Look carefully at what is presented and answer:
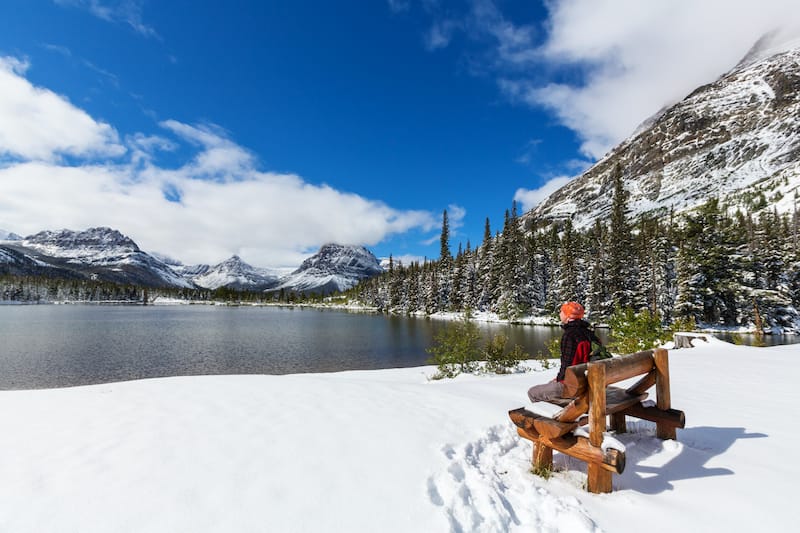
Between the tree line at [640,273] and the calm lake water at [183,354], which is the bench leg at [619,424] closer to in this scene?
the tree line at [640,273]

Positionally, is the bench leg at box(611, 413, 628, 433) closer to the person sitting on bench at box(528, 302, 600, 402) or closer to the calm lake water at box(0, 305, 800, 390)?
the person sitting on bench at box(528, 302, 600, 402)

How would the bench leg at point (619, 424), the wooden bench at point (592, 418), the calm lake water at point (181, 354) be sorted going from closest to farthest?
the wooden bench at point (592, 418) → the bench leg at point (619, 424) → the calm lake water at point (181, 354)

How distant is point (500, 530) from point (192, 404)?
19.8 ft

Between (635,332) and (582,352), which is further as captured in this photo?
(635,332)

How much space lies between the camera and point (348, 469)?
461 cm

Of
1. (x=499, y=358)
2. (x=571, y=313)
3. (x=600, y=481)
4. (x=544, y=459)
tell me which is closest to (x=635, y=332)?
(x=499, y=358)

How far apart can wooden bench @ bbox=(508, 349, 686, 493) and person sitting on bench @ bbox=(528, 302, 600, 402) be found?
11.3 inches

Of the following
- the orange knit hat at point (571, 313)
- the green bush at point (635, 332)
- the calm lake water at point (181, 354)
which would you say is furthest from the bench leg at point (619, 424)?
the calm lake water at point (181, 354)

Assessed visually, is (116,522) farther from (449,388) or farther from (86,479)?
(449,388)

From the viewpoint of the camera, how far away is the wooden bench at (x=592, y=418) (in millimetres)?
4258

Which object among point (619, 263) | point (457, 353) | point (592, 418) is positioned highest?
point (619, 263)

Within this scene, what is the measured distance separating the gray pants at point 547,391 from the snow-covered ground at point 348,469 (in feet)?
3.04

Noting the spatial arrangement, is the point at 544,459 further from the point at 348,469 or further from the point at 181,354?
the point at 181,354

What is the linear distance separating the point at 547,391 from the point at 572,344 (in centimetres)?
78
